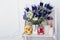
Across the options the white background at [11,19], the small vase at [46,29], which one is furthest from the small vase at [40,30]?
the white background at [11,19]

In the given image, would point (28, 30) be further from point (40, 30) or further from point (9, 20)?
point (9, 20)

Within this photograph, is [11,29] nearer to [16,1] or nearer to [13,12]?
[13,12]

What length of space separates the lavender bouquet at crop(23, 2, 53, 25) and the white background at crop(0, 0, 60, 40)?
21 centimetres

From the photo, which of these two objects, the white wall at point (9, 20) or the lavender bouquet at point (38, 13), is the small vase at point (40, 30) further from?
the white wall at point (9, 20)

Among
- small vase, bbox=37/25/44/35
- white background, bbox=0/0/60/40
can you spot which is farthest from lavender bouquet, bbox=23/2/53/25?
white background, bbox=0/0/60/40

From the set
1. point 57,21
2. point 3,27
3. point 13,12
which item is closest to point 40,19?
point 57,21

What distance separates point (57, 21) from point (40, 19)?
28 centimetres

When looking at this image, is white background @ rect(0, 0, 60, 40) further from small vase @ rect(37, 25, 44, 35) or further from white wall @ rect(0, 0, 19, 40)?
small vase @ rect(37, 25, 44, 35)

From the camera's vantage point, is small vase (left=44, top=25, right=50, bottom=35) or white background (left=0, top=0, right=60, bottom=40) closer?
small vase (left=44, top=25, right=50, bottom=35)

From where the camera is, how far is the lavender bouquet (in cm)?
187

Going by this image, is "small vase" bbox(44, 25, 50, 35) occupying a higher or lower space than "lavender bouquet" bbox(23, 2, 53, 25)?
lower

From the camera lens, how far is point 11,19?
2137 mm

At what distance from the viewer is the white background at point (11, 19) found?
2.10m

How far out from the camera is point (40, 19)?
1.87 meters
